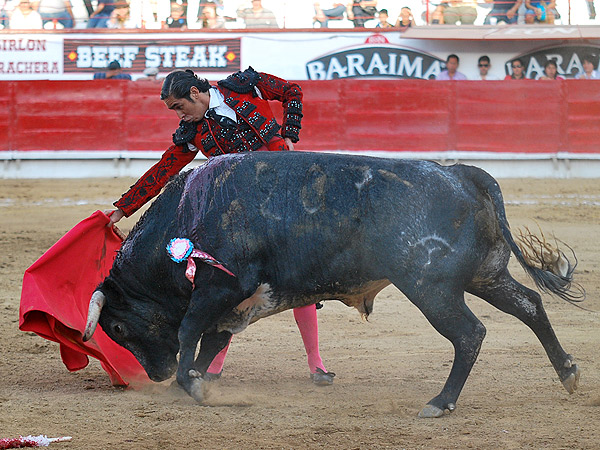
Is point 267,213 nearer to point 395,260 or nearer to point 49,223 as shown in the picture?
point 395,260

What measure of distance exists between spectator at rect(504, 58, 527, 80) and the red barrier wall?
2.15 ft

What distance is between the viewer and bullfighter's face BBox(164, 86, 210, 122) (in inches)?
130

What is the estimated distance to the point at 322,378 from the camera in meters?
3.44

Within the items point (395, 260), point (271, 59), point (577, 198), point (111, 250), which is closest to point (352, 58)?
point (271, 59)

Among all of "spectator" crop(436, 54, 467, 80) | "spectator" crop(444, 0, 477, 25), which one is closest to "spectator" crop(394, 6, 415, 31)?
"spectator" crop(444, 0, 477, 25)

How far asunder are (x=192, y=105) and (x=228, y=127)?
0.17m

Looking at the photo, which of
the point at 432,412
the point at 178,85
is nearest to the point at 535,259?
the point at 432,412

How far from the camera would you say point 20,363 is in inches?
148

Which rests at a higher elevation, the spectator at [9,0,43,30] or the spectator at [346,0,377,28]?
the spectator at [346,0,377,28]

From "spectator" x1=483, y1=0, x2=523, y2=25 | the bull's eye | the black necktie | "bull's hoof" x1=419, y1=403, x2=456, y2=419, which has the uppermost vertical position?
"spectator" x1=483, y1=0, x2=523, y2=25

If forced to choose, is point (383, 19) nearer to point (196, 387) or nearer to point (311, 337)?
point (311, 337)

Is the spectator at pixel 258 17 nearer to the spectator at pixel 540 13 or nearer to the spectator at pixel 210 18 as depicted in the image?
the spectator at pixel 210 18

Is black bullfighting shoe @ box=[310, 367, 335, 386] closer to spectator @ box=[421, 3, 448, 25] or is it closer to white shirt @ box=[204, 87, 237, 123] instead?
white shirt @ box=[204, 87, 237, 123]

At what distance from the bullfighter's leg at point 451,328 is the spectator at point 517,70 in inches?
325
